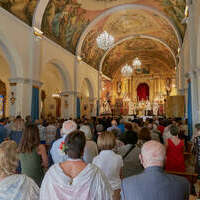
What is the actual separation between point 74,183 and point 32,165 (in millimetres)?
1196

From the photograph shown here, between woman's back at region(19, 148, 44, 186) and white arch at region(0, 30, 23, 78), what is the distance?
786 centimetres

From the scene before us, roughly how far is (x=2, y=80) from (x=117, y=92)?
1436cm

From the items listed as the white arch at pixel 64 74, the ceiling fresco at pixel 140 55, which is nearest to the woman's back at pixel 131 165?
the white arch at pixel 64 74

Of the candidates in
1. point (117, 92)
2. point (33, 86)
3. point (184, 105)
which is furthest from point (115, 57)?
point (33, 86)

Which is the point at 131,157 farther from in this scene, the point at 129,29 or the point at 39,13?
the point at 129,29

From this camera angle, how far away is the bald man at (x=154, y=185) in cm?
152

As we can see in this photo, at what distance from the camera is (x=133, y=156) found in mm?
3137

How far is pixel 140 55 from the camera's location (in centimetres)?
2395

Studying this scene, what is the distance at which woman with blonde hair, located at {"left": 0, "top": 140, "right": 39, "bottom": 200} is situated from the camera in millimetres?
1585

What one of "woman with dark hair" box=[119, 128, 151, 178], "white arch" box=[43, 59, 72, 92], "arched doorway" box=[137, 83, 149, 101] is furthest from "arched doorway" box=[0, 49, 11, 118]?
"arched doorway" box=[137, 83, 149, 101]

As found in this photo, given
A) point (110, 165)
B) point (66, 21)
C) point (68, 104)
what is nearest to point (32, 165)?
point (110, 165)

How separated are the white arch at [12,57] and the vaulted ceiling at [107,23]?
151cm

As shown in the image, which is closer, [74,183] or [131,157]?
[74,183]

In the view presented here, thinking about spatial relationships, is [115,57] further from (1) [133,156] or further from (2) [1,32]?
(1) [133,156]
